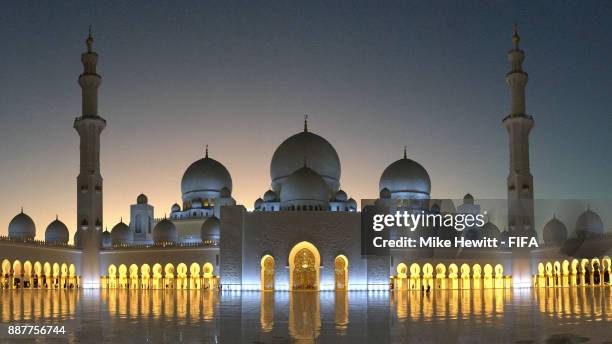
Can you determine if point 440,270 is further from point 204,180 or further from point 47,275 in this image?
point 47,275

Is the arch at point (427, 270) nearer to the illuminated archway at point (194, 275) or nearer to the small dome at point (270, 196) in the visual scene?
the small dome at point (270, 196)

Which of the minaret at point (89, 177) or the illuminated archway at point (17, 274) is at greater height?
the minaret at point (89, 177)

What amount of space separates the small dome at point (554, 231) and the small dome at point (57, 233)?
2530cm

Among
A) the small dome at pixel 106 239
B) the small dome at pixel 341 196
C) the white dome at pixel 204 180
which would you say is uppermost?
the white dome at pixel 204 180

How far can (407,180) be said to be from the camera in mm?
39344

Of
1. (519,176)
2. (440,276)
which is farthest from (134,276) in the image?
(519,176)

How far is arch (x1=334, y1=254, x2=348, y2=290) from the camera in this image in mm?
30844

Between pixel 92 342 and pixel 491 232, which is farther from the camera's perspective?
pixel 491 232

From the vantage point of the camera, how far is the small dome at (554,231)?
1510 inches

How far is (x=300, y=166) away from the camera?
36.2 meters

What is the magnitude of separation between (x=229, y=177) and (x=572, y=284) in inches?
766

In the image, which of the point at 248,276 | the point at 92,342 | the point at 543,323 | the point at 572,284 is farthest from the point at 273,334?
the point at 572,284

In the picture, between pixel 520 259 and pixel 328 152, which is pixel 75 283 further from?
pixel 520 259

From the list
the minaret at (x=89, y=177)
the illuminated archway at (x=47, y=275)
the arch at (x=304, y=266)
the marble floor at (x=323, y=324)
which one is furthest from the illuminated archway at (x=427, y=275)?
the illuminated archway at (x=47, y=275)
